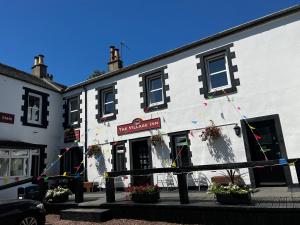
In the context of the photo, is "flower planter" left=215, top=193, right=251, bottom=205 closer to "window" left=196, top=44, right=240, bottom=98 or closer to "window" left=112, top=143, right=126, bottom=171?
"window" left=196, top=44, right=240, bottom=98

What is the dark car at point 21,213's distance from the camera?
604 cm

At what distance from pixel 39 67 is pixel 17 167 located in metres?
7.51

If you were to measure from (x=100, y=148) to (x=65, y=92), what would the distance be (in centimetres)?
475

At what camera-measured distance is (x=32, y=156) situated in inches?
567

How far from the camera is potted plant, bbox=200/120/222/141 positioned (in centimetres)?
1060

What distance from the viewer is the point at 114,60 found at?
16.4 metres

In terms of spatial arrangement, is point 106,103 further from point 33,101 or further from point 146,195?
point 146,195

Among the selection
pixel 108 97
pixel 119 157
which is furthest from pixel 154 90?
pixel 119 157

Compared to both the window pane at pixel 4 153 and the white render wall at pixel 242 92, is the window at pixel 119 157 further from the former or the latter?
the window pane at pixel 4 153

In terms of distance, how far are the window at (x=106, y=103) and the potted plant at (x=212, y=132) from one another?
16.7 feet

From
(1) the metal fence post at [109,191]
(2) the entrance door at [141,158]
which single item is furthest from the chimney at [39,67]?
(1) the metal fence post at [109,191]

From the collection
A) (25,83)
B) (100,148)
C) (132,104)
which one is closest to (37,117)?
(25,83)

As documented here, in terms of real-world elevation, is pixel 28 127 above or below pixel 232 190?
above

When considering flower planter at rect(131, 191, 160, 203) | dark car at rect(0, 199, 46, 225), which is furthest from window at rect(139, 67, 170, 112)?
dark car at rect(0, 199, 46, 225)
